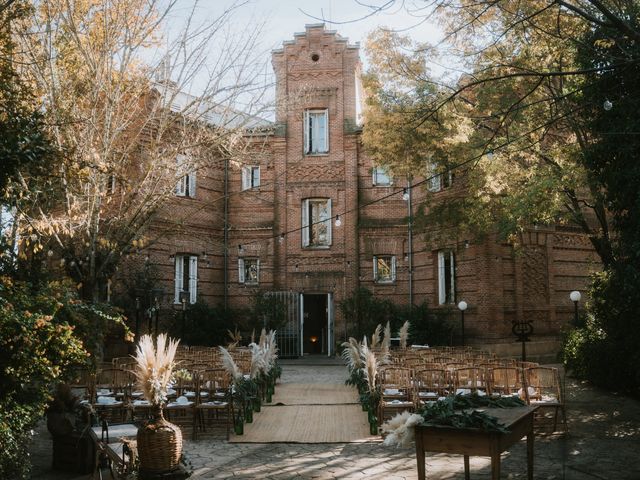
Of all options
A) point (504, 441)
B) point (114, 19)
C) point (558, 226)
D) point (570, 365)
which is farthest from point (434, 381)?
point (558, 226)

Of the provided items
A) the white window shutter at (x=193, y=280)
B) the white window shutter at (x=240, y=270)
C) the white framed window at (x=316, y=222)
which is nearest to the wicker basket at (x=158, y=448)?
the white window shutter at (x=193, y=280)

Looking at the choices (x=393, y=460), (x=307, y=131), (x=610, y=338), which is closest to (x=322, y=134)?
(x=307, y=131)

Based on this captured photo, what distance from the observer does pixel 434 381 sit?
1082 cm

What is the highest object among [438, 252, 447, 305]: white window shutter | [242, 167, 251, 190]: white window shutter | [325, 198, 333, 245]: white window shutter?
[242, 167, 251, 190]: white window shutter

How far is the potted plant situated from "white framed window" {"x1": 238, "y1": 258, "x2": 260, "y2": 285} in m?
17.3

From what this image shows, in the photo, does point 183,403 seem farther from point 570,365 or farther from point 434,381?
point 570,365

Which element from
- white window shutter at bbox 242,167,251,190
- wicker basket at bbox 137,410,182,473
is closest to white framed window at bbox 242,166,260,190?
white window shutter at bbox 242,167,251,190

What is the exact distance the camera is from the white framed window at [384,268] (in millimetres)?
23344

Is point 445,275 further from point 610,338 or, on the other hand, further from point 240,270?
point 610,338

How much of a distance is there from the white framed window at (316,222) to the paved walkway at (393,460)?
14702 millimetres

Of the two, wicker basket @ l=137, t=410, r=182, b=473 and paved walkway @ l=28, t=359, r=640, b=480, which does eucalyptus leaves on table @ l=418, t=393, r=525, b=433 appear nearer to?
paved walkway @ l=28, t=359, r=640, b=480

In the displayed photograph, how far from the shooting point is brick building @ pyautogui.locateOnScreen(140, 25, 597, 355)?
22.4 m

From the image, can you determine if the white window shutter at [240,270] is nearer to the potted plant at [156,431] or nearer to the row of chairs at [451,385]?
the row of chairs at [451,385]

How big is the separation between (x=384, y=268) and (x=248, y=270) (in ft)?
17.7
